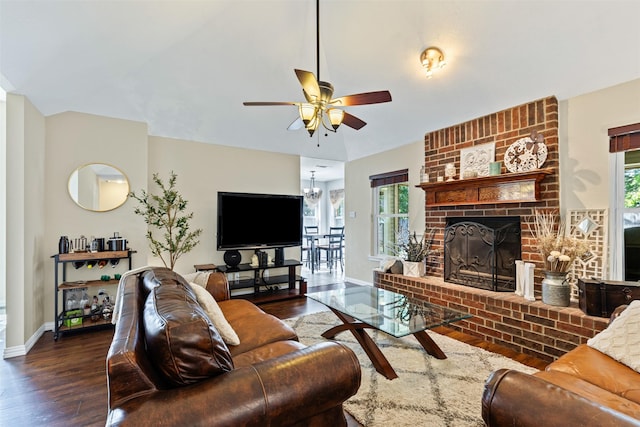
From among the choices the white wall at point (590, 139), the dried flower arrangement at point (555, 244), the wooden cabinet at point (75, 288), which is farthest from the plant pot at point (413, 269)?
the wooden cabinet at point (75, 288)

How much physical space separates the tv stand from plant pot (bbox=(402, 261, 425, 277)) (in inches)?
58.7

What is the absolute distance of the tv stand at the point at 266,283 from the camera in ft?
14.5

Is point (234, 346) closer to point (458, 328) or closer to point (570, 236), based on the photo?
point (458, 328)

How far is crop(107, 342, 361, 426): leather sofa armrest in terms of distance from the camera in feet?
3.03

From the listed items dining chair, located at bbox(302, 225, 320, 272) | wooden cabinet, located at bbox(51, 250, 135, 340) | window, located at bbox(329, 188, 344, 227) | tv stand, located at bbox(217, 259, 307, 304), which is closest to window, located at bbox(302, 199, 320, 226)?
dining chair, located at bbox(302, 225, 320, 272)

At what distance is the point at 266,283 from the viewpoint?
4590 mm

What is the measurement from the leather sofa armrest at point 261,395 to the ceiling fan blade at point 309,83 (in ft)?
5.63

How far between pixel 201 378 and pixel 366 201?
4.69 meters

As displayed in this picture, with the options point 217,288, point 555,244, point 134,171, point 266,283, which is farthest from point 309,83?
point 266,283

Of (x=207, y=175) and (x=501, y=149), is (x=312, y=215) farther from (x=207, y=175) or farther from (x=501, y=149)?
(x=501, y=149)

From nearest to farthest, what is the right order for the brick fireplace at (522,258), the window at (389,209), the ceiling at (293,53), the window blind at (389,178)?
the ceiling at (293,53), the brick fireplace at (522,258), the window blind at (389,178), the window at (389,209)

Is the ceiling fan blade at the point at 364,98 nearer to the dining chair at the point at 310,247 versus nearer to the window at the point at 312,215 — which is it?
the dining chair at the point at 310,247

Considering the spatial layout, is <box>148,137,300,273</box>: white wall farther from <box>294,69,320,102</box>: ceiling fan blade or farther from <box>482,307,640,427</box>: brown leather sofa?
<box>482,307,640,427</box>: brown leather sofa

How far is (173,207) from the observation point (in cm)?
410
